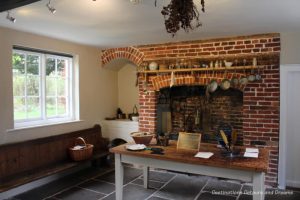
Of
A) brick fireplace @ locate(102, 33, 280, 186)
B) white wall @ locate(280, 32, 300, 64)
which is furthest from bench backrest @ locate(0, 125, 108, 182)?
white wall @ locate(280, 32, 300, 64)

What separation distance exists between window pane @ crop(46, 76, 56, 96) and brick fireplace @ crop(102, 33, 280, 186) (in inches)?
57.9

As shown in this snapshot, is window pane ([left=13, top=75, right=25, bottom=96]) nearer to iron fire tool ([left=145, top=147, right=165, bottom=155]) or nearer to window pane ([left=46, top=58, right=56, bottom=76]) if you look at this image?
window pane ([left=46, top=58, right=56, bottom=76])

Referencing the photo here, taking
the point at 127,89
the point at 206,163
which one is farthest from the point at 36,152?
the point at 206,163

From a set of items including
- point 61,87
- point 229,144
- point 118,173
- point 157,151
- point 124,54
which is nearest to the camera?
point 229,144

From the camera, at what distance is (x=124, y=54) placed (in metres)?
5.14

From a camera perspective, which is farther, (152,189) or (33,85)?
(33,85)

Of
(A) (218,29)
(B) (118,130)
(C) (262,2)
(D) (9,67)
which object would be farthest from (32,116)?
(C) (262,2)

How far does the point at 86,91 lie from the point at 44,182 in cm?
179

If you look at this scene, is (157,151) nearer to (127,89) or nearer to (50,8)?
(50,8)

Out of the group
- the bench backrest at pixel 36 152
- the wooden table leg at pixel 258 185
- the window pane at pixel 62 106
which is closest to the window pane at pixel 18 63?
the window pane at pixel 62 106

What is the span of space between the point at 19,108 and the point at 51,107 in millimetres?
613

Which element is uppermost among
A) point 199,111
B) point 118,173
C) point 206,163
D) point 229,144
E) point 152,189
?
point 199,111

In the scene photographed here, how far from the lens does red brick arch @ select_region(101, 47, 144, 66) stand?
504 centimetres

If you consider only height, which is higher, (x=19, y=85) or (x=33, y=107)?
(x=19, y=85)
